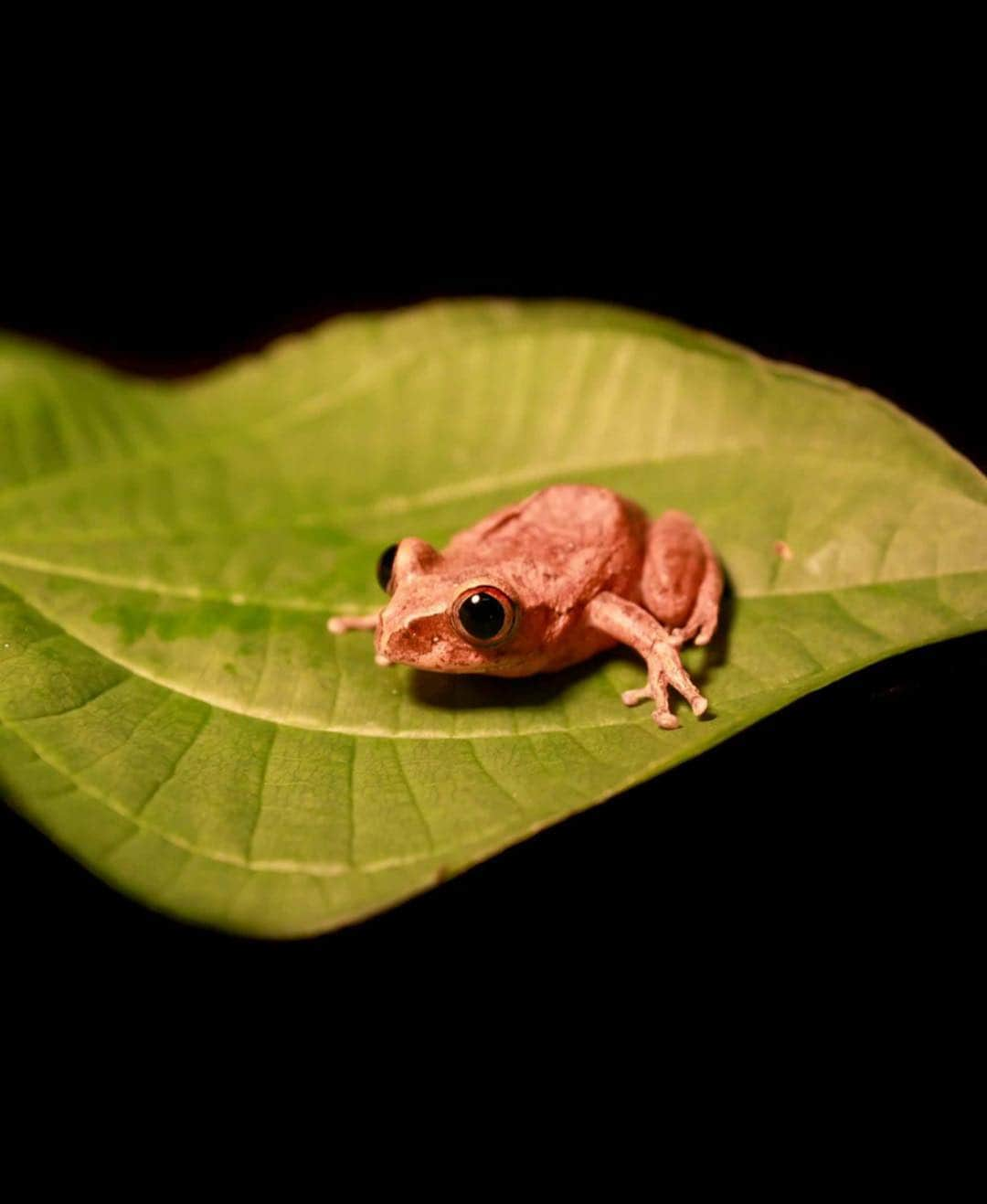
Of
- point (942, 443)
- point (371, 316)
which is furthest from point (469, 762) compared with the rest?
point (371, 316)

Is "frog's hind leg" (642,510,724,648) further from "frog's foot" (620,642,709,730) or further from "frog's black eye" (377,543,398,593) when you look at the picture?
"frog's black eye" (377,543,398,593)

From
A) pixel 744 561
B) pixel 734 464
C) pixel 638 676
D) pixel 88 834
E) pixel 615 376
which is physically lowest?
pixel 88 834

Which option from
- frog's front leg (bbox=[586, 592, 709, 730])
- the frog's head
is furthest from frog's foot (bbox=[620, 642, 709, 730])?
the frog's head

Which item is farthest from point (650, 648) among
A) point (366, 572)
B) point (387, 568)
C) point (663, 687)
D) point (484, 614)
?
point (366, 572)

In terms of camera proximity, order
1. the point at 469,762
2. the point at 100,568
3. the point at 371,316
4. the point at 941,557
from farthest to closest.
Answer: the point at 371,316
the point at 100,568
the point at 941,557
the point at 469,762

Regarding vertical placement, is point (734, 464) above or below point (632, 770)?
above

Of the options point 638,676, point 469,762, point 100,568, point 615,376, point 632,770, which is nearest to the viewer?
point 632,770

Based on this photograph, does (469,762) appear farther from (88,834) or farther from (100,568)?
(100,568)
